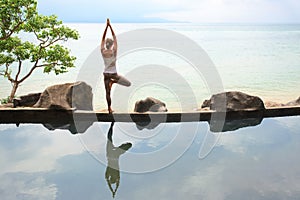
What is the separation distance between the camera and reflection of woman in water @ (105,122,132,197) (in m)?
2.99

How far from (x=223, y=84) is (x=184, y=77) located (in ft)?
4.83

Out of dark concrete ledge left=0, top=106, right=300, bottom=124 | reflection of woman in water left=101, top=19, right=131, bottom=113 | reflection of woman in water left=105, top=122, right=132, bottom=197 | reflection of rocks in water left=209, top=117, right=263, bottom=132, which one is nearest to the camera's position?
reflection of woman in water left=105, top=122, right=132, bottom=197

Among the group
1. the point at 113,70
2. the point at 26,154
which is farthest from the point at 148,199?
the point at 113,70

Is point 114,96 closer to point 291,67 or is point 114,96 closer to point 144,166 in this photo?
point 144,166

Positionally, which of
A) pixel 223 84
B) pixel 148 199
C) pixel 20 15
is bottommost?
pixel 223 84

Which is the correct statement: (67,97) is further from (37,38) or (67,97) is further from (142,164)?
(37,38)

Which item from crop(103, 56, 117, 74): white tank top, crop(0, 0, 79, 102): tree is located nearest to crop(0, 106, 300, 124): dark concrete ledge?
crop(103, 56, 117, 74): white tank top

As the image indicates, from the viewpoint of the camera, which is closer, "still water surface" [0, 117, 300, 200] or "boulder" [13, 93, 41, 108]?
"still water surface" [0, 117, 300, 200]

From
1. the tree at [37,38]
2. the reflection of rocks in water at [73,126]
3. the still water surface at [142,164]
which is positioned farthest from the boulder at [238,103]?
the tree at [37,38]

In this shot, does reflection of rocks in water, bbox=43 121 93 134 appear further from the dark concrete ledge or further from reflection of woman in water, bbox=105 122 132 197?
reflection of woman in water, bbox=105 122 132 197

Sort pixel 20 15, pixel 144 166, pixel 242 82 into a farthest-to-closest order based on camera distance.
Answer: pixel 242 82, pixel 20 15, pixel 144 166

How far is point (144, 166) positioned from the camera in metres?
3.29

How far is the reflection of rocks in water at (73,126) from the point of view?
4.30 m

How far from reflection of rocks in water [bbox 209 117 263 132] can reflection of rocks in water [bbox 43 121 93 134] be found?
161 centimetres
